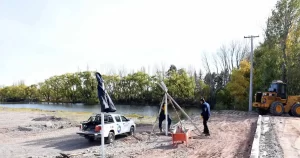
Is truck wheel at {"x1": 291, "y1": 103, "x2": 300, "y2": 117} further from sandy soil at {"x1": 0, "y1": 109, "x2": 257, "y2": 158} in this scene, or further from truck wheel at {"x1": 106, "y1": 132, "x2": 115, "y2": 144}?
truck wheel at {"x1": 106, "y1": 132, "x2": 115, "y2": 144}

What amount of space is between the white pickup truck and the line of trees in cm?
2292

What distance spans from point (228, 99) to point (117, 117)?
132 ft

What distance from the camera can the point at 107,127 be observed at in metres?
16.0

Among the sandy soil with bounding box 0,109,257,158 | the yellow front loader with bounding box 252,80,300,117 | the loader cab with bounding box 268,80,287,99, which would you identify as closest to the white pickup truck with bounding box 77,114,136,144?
the sandy soil with bounding box 0,109,257,158

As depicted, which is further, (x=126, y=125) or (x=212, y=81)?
(x=212, y=81)

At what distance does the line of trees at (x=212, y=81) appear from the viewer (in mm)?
33469

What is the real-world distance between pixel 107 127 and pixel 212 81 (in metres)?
55.4

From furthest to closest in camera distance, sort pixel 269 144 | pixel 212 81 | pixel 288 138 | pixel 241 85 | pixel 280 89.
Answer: pixel 212 81
pixel 241 85
pixel 280 89
pixel 288 138
pixel 269 144

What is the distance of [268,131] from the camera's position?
1561 cm

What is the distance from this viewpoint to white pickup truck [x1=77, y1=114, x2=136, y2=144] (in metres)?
15.6

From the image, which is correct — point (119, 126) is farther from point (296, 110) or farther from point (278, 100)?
point (296, 110)

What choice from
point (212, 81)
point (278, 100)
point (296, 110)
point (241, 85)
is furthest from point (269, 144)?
point (212, 81)

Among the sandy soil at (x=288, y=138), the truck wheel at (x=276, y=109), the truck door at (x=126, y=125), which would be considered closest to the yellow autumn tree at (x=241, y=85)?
the truck wheel at (x=276, y=109)

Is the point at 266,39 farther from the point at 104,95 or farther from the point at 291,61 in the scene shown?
the point at 104,95
